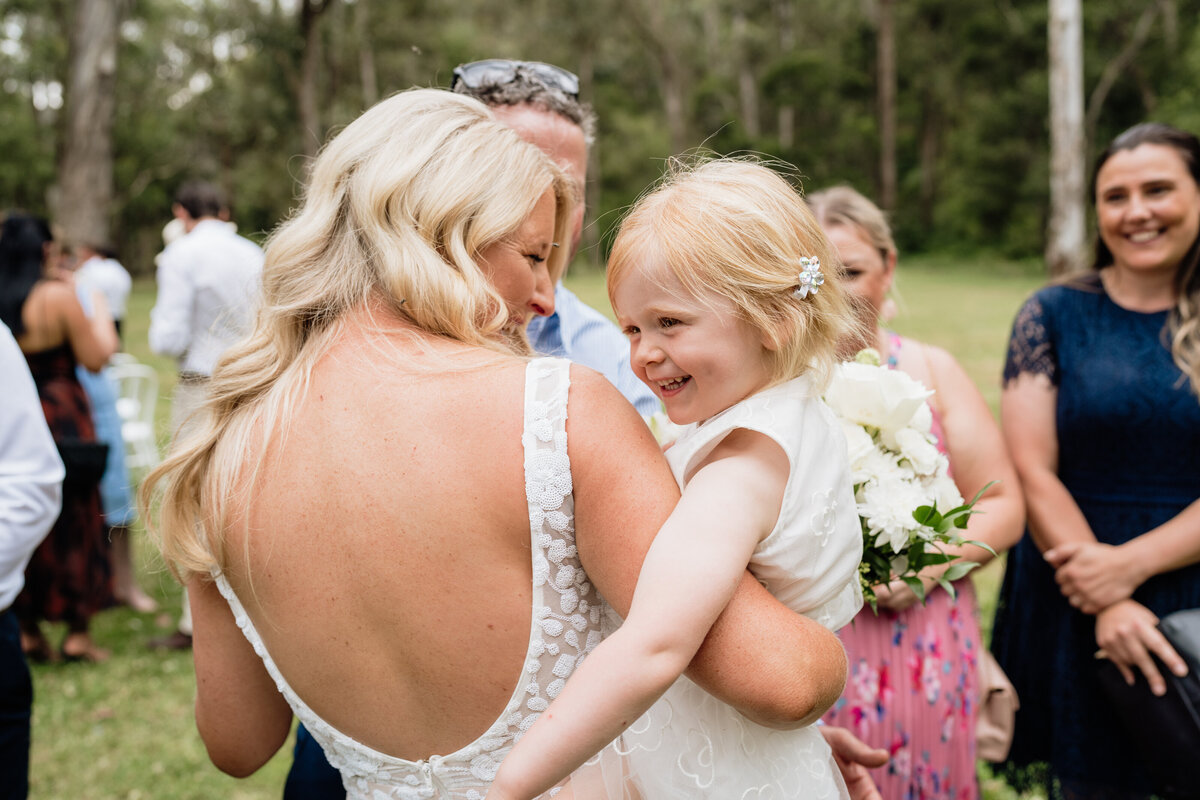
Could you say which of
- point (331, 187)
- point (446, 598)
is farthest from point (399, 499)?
point (331, 187)

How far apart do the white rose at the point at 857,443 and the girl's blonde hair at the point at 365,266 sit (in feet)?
2.56

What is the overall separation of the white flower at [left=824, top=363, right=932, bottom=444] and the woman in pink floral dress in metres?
0.35

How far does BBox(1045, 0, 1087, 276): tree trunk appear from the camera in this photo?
1476 centimetres

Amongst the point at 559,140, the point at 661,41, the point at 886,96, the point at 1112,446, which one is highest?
the point at 661,41

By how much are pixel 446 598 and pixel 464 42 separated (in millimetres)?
40753

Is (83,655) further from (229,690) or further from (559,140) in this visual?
(559,140)

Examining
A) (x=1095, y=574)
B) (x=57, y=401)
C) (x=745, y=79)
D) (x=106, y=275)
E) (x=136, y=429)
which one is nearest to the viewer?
(x=1095, y=574)

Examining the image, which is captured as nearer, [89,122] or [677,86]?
[89,122]

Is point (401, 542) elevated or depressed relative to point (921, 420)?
elevated

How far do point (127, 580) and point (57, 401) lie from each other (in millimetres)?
1748

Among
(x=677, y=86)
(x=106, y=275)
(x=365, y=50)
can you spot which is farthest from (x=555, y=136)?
(x=677, y=86)

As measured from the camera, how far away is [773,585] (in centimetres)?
156

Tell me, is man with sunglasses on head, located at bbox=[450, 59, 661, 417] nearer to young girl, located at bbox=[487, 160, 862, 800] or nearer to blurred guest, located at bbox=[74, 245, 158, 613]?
young girl, located at bbox=[487, 160, 862, 800]

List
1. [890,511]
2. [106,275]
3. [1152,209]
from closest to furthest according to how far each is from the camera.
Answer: [890,511] < [1152,209] < [106,275]
